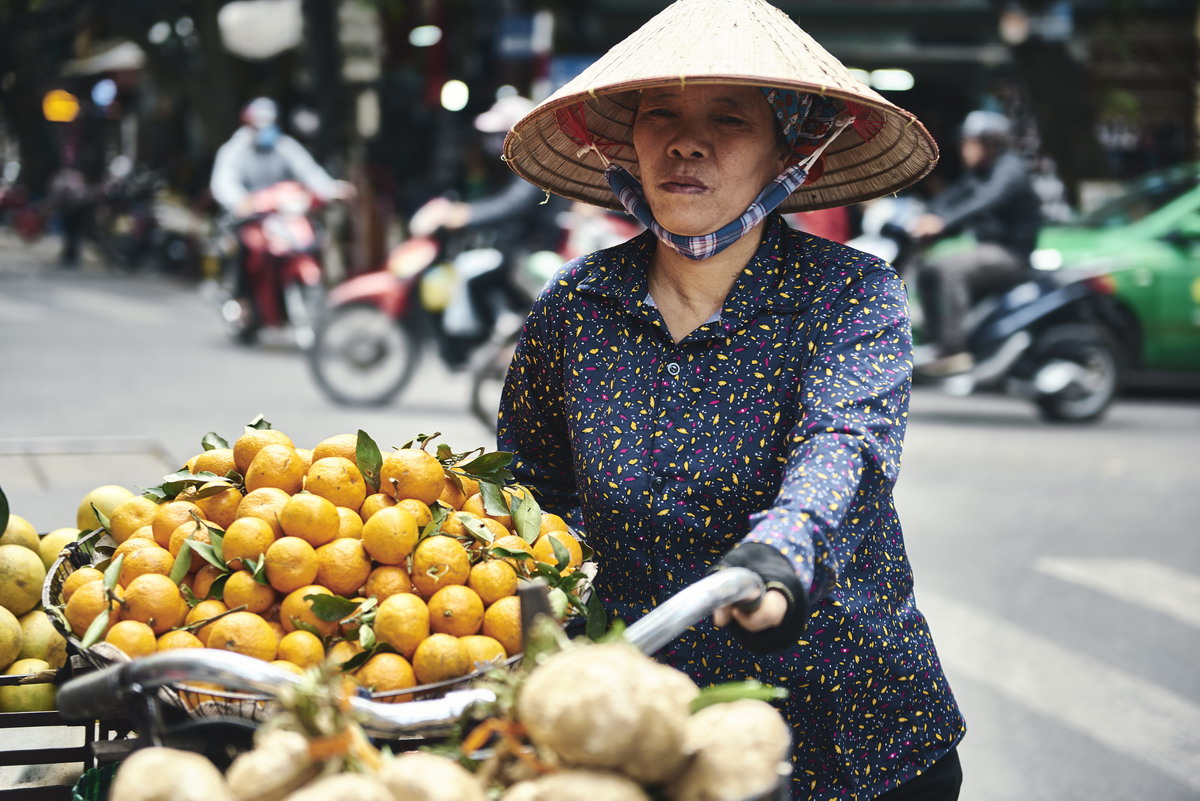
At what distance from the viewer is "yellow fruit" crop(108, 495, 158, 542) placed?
191cm

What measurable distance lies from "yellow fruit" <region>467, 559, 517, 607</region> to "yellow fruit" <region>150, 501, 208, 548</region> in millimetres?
405

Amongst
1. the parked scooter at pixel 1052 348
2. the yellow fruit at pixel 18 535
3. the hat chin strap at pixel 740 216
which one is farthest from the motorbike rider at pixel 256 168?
the hat chin strap at pixel 740 216

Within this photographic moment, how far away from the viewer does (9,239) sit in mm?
24578

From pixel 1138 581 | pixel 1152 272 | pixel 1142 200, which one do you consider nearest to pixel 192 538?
pixel 1138 581

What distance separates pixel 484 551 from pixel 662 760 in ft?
2.22

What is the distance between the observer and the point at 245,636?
162 cm

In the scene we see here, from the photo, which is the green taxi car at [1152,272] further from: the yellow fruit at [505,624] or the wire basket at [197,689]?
the wire basket at [197,689]

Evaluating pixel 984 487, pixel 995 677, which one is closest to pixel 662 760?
pixel 995 677

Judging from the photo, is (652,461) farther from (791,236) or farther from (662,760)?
(662,760)

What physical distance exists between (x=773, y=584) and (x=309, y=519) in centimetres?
65

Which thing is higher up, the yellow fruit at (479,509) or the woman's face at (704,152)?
the woman's face at (704,152)

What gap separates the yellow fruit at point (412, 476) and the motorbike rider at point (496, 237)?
694cm

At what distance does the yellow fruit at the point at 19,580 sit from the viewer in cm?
218

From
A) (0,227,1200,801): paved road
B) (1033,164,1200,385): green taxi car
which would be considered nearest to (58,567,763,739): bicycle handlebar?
(0,227,1200,801): paved road
